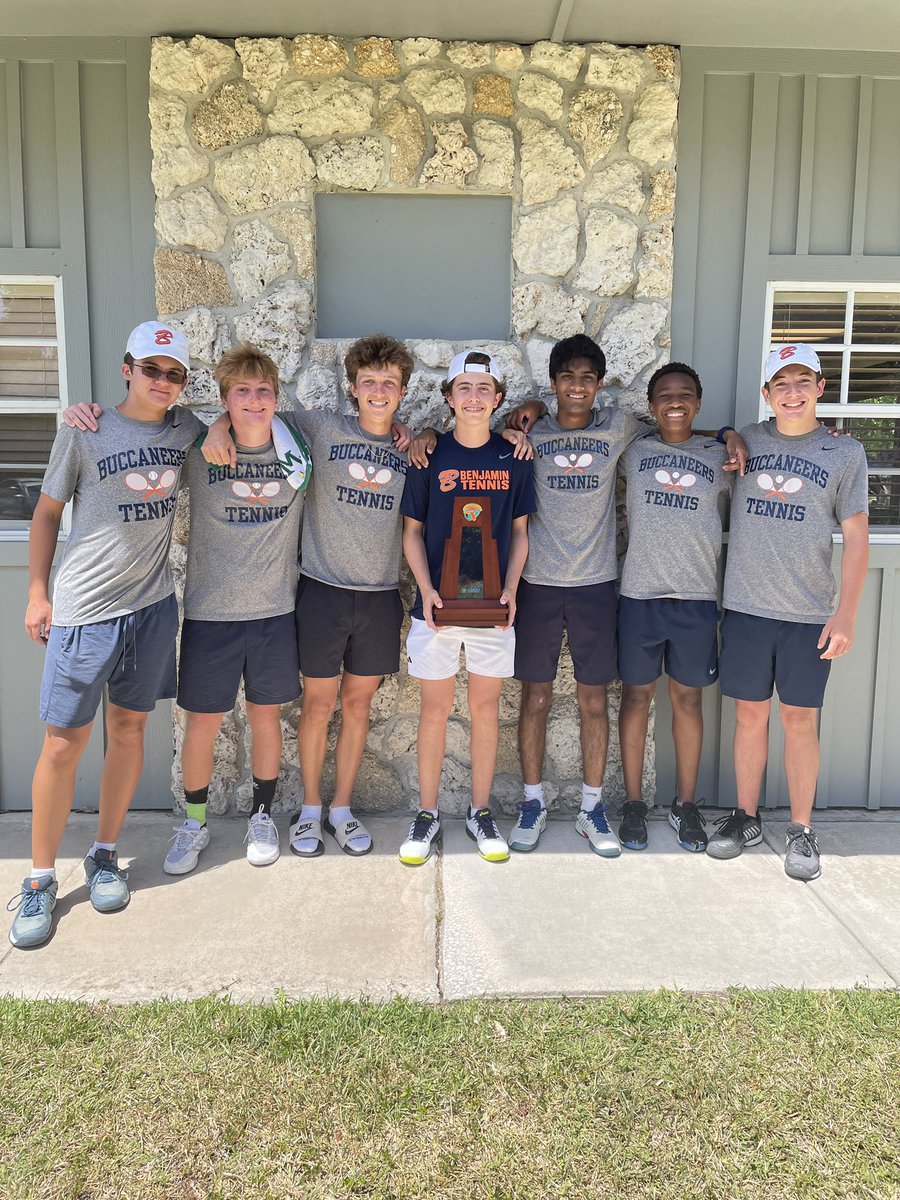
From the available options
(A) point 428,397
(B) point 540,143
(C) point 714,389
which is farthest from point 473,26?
(C) point 714,389

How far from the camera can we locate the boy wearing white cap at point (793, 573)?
3.28 meters

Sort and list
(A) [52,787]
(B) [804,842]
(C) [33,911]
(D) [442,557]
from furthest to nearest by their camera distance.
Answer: (B) [804,842] < (D) [442,557] < (A) [52,787] < (C) [33,911]

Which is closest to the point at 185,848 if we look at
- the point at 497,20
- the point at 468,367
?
the point at 468,367

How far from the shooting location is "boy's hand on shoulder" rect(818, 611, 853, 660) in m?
3.19

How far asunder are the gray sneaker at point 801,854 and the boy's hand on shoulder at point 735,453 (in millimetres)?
1520

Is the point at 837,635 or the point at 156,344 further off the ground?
the point at 156,344

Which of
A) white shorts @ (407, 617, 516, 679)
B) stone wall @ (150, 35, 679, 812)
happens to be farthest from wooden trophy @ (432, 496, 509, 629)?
Result: stone wall @ (150, 35, 679, 812)

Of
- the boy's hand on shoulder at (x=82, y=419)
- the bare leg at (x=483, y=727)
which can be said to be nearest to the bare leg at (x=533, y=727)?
the bare leg at (x=483, y=727)

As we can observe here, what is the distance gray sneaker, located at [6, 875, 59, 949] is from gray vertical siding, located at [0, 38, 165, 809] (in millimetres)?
1464

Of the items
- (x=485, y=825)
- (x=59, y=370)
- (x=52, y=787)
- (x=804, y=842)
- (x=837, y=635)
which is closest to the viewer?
(x=52, y=787)

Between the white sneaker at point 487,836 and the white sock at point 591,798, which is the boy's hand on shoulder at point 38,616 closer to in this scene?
the white sneaker at point 487,836

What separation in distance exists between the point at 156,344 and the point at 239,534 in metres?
0.75

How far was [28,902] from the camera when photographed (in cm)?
288

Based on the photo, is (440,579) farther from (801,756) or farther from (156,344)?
(801,756)
